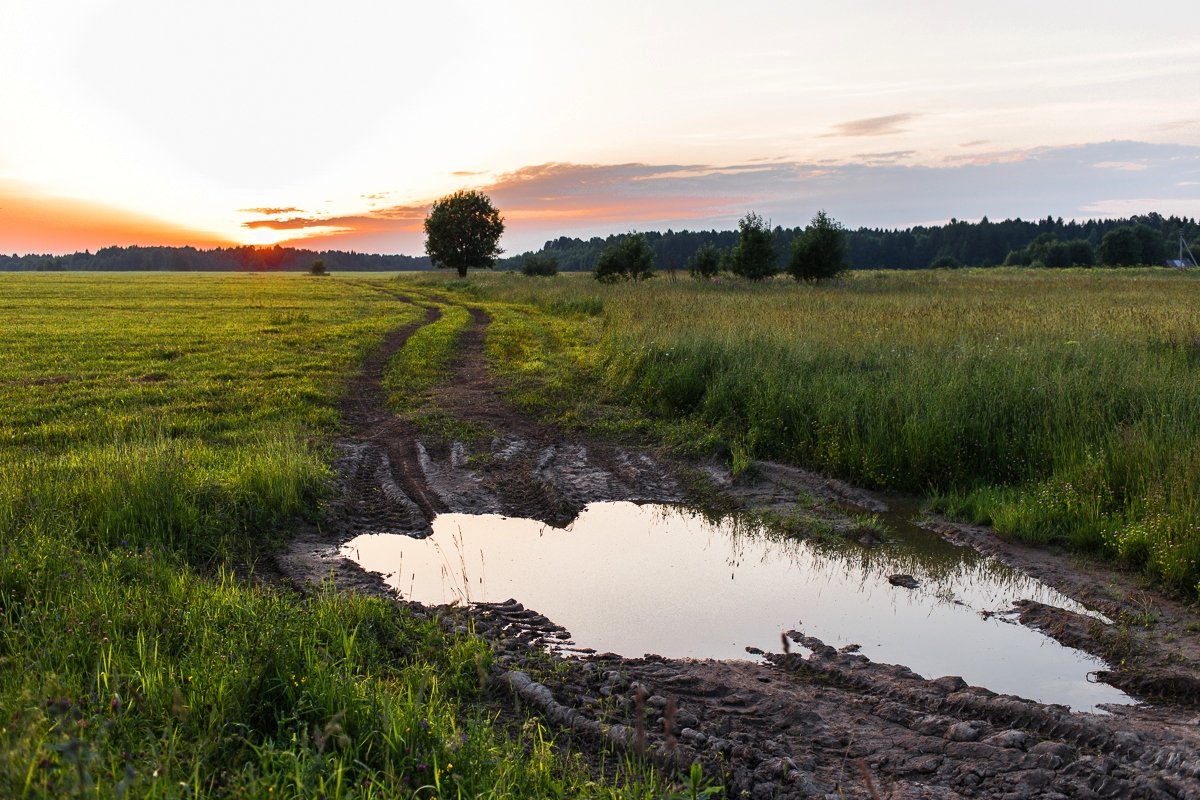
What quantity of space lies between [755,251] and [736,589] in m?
39.0

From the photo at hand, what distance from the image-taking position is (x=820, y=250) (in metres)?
41.8

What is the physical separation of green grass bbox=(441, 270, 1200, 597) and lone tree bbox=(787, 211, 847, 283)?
86.9ft

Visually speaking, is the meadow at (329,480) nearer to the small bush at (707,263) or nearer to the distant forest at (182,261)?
the small bush at (707,263)

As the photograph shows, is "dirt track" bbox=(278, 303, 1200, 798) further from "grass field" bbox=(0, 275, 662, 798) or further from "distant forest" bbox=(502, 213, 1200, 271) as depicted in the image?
"distant forest" bbox=(502, 213, 1200, 271)

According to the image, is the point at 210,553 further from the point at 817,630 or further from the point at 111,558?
the point at 817,630

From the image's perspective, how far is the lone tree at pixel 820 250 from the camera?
4166 centimetres

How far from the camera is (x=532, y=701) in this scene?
4109 mm

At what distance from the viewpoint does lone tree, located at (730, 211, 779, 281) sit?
4316 centimetres

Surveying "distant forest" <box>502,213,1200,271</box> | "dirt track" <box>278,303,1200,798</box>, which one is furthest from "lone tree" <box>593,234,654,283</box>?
"distant forest" <box>502,213,1200,271</box>

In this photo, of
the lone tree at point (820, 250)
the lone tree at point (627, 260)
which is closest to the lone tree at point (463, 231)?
the lone tree at point (627, 260)

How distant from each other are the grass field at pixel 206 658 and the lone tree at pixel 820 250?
119ft

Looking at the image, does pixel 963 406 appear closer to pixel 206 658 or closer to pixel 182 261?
pixel 206 658

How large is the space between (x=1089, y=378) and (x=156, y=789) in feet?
32.3

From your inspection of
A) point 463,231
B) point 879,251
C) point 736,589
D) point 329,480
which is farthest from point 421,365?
point 879,251
